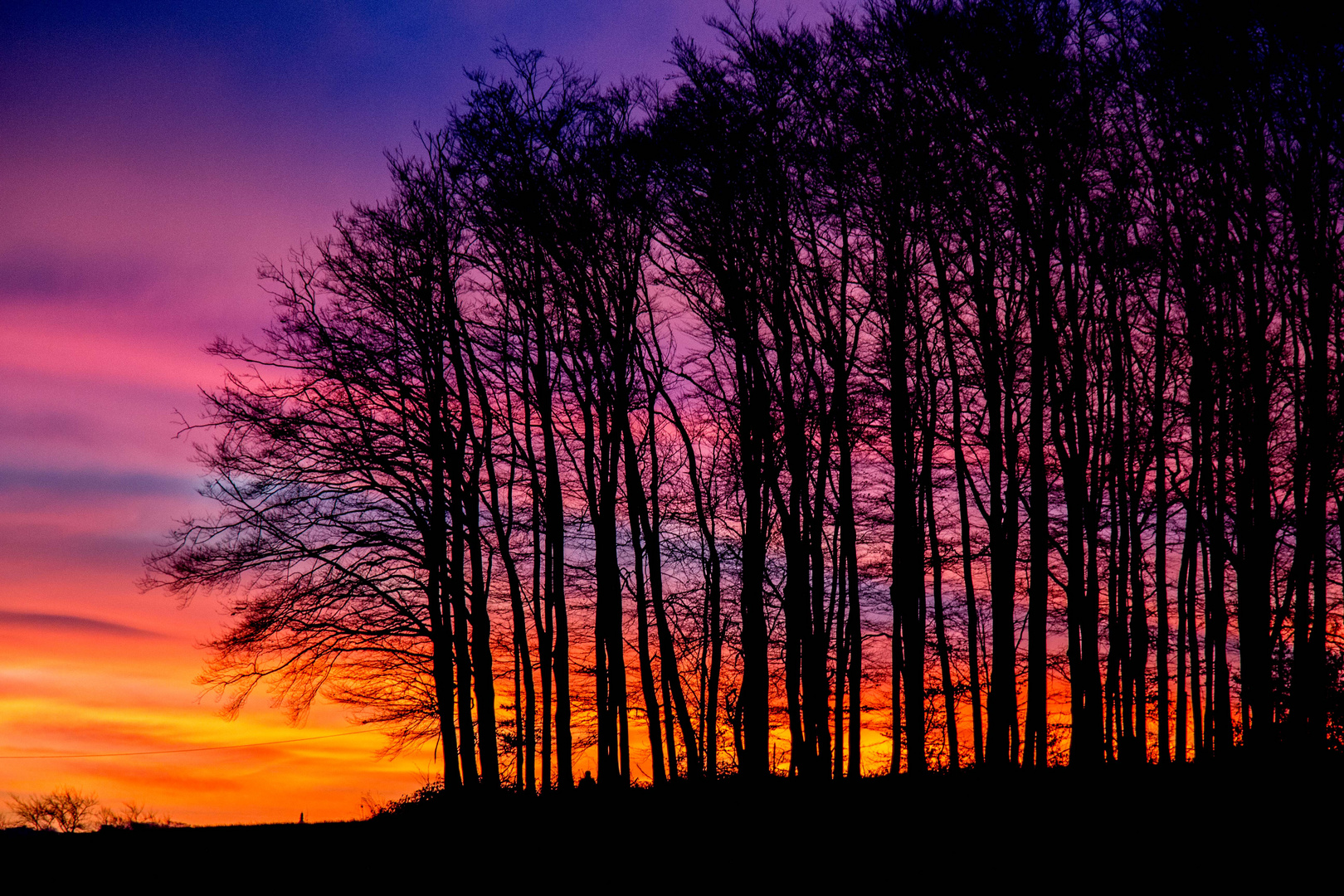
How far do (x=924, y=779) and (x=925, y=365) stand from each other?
325 inches

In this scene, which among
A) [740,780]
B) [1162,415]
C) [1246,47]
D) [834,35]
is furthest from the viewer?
[1162,415]

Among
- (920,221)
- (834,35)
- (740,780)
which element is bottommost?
(740,780)

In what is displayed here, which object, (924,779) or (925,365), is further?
(925,365)

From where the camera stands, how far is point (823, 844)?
11070mm

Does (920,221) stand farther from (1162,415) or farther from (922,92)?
(1162,415)

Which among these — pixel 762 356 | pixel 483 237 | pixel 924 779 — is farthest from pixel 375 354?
pixel 924 779

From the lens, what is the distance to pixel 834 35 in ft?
55.4

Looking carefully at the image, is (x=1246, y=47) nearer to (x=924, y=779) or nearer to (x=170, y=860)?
(x=924, y=779)

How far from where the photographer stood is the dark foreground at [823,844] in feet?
32.0

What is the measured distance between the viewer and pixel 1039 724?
18.5m

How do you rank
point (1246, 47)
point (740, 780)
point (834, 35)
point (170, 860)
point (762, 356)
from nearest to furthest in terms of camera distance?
point (170, 860) → point (1246, 47) → point (740, 780) → point (834, 35) → point (762, 356)

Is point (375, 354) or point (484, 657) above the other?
point (375, 354)

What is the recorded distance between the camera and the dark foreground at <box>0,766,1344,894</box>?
32.0 feet

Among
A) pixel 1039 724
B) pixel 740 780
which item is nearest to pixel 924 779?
pixel 740 780
